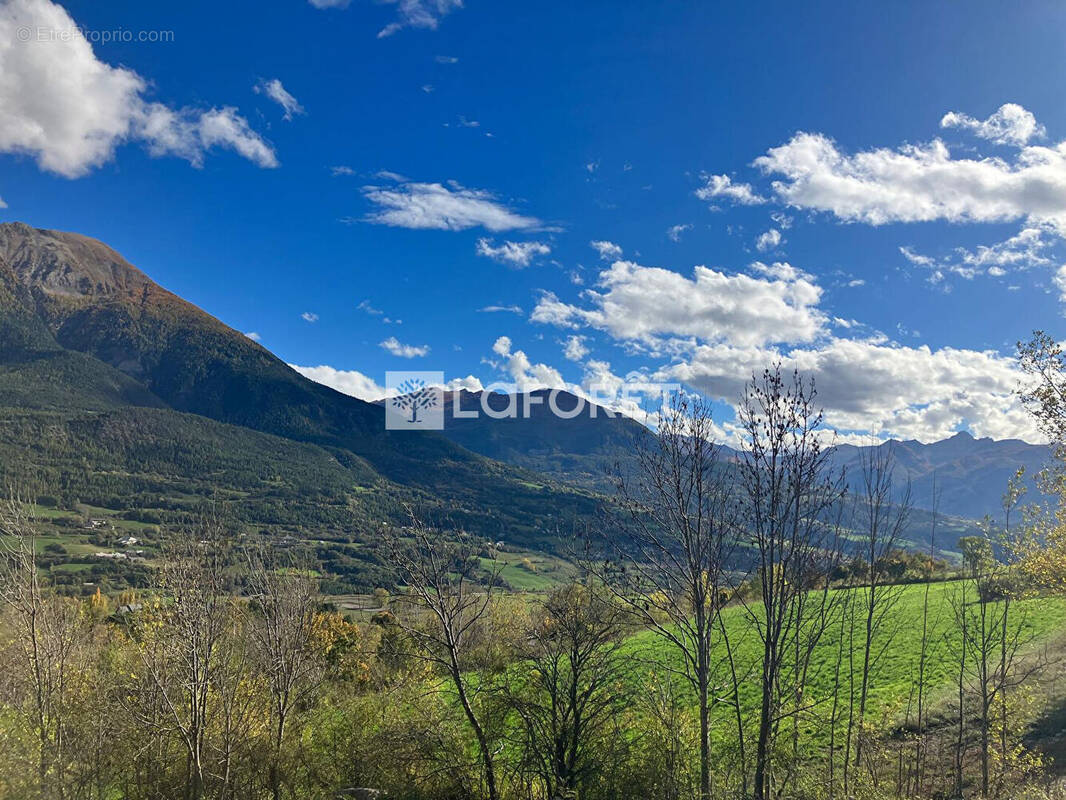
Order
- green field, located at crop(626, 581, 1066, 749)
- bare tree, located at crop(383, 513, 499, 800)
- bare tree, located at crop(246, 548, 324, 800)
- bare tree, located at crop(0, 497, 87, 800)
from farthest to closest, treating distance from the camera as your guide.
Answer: green field, located at crop(626, 581, 1066, 749) → bare tree, located at crop(246, 548, 324, 800) → bare tree, located at crop(0, 497, 87, 800) → bare tree, located at crop(383, 513, 499, 800)

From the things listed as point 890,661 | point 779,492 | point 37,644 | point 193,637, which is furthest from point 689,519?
point 890,661

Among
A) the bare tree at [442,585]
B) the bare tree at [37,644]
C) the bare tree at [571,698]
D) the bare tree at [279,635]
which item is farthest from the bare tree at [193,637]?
the bare tree at [571,698]

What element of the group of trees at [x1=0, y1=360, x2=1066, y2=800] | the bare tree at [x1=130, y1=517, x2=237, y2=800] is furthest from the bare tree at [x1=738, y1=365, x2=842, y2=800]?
the bare tree at [x1=130, y1=517, x2=237, y2=800]

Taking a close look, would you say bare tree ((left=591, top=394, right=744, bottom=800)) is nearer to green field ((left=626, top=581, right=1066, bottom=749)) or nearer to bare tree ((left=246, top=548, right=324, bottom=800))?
green field ((left=626, top=581, right=1066, bottom=749))

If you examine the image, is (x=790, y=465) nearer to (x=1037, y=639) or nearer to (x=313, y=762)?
(x=313, y=762)

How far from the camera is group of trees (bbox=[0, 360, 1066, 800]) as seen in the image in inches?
524

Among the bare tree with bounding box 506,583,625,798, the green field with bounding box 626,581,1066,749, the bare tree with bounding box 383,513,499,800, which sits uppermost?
the bare tree with bounding box 383,513,499,800

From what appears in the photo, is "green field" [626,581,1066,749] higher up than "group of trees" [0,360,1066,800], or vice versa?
"group of trees" [0,360,1066,800]

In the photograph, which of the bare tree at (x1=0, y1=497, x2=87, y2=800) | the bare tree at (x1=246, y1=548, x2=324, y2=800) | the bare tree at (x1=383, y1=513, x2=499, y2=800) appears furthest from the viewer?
the bare tree at (x1=246, y1=548, x2=324, y2=800)

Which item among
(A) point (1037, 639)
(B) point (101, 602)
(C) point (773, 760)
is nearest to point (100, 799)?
(C) point (773, 760)

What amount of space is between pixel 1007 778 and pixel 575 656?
15.1 meters

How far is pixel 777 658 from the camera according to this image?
12.4m

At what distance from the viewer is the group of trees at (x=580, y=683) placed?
13.3 metres

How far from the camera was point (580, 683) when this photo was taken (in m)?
18.0
